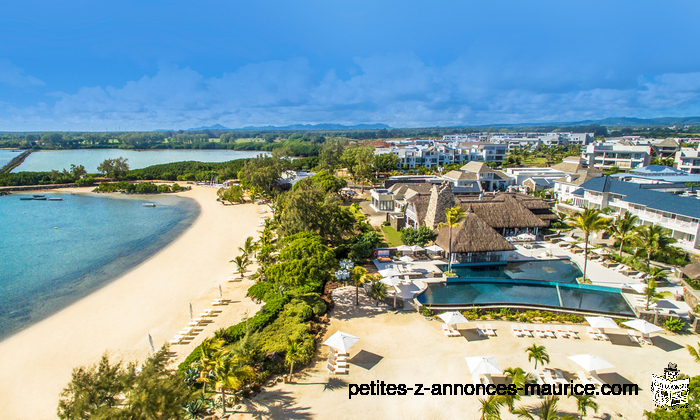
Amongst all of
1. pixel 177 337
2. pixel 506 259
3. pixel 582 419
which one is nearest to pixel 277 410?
pixel 177 337

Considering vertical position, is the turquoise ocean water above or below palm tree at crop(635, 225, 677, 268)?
below

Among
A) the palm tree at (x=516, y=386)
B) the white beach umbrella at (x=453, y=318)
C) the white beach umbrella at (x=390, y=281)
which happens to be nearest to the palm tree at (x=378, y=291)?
the white beach umbrella at (x=390, y=281)

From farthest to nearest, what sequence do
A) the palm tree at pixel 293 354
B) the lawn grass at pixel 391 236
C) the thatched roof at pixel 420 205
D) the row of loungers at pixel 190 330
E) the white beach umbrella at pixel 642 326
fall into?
1. the thatched roof at pixel 420 205
2. the lawn grass at pixel 391 236
3. the row of loungers at pixel 190 330
4. the white beach umbrella at pixel 642 326
5. the palm tree at pixel 293 354

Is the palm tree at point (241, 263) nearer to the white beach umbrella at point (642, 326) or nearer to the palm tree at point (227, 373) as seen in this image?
the palm tree at point (227, 373)

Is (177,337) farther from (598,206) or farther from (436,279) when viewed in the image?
(598,206)

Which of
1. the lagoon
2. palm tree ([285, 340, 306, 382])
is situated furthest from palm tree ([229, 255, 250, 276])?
the lagoon

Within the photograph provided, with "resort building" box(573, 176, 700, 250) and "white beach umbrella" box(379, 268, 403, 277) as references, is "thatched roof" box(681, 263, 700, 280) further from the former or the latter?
"white beach umbrella" box(379, 268, 403, 277)
